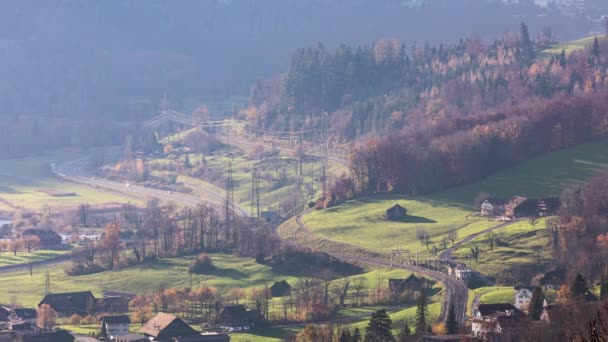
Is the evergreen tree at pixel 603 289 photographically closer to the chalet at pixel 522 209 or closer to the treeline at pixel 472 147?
the chalet at pixel 522 209

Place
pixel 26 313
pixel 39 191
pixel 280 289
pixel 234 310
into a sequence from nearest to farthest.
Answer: pixel 234 310 < pixel 26 313 < pixel 280 289 < pixel 39 191

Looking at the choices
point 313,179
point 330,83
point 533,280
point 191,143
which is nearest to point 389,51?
point 330,83

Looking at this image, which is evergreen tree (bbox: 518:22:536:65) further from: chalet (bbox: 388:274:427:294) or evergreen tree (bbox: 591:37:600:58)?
chalet (bbox: 388:274:427:294)

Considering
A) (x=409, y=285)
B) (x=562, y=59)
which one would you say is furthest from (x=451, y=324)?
(x=562, y=59)

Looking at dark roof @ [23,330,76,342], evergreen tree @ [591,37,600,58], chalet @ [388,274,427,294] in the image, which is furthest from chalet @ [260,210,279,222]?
dark roof @ [23,330,76,342]

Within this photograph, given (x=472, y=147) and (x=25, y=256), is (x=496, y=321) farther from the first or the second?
(x=25, y=256)

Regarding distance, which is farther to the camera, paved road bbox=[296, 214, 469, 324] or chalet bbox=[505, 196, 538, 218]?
chalet bbox=[505, 196, 538, 218]

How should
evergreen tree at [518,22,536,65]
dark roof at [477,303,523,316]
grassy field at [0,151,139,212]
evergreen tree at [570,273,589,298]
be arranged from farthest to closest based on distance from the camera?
evergreen tree at [518,22,536,65] → grassy field at [0,151,139,212] → dark roof at [477,303,523,316] → evergreen tree at [570,273,589,298]
